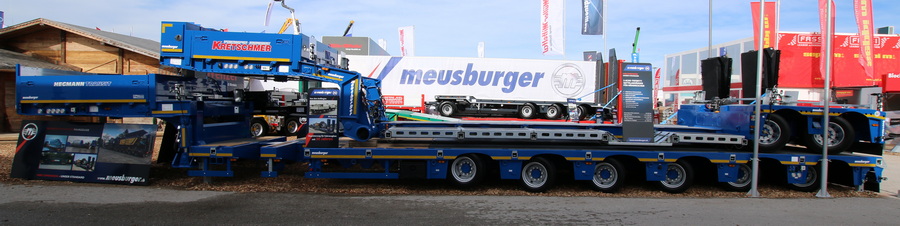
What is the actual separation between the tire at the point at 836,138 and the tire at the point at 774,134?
344 millimetres

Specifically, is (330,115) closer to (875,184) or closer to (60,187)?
(60,187)

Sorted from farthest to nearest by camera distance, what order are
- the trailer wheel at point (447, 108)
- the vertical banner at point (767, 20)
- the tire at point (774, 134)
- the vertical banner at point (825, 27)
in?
1. the trailer wheel at point (447, 108)
2. the vertical banner at point (767, 20)
3. the tire at point (774, 134)
4. the vertical banner at point (825, 27)

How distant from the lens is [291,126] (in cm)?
1639

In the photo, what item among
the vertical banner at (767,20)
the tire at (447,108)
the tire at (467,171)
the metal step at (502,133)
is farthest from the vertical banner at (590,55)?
the tire at (467,171)

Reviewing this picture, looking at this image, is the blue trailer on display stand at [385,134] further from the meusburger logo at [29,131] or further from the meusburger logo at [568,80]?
the meusburger logo at [568,80]

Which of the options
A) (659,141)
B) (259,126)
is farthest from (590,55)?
(659,141)

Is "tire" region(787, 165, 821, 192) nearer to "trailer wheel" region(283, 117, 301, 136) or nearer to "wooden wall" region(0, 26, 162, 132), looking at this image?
"trailer wheel" region(283, 117, 301, 136)

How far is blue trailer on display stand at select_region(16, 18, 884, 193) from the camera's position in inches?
293

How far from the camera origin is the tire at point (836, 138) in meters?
7.67

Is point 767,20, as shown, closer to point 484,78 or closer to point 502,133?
point 484,78

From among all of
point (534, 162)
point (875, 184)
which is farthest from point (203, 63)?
point (875, 184)

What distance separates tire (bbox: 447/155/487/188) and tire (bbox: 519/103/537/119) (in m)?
12.2

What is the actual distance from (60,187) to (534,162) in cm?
766

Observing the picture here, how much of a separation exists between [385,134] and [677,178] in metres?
4.99
